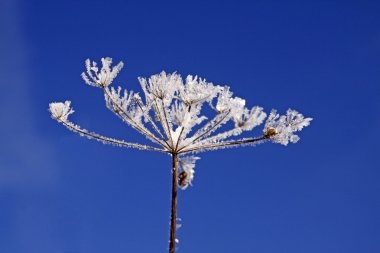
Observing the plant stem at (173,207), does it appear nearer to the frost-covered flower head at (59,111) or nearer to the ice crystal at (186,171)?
the ice crystal at (186,171)

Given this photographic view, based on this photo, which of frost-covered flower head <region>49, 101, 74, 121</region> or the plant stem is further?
frost-covered flower head <region>49, 101, 74, 121</region>

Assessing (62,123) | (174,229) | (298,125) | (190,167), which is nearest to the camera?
(174,229)

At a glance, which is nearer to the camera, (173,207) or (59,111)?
(173,207)

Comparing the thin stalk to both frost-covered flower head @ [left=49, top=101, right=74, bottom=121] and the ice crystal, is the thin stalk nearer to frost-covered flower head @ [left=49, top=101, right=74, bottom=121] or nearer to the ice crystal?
the ice crystal

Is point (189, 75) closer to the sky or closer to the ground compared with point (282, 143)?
closer to the sky

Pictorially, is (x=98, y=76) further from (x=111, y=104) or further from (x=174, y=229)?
(x=174, y=229)

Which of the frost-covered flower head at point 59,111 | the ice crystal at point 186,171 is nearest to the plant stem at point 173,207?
the ice crystal at point 186,171

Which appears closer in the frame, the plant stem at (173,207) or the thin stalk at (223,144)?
the plant stem at (173,207)

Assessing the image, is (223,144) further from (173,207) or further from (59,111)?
(59,111)

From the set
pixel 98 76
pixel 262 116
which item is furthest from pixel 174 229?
pixel 98 76

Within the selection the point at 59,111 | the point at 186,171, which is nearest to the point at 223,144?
the point at 186,171

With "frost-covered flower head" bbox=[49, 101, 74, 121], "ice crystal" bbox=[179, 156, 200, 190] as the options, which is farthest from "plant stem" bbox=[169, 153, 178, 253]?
"frost-covered flower head" bbox=[49, 101, 74, 121]
